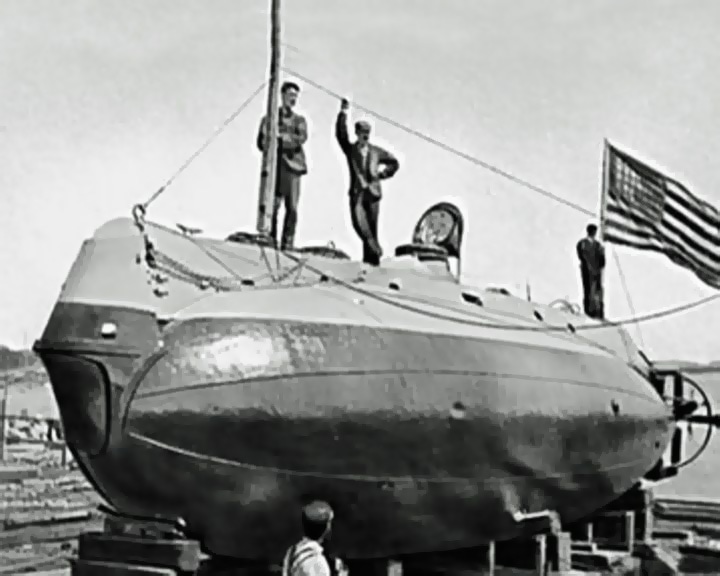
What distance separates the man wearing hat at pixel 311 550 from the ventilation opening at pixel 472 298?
574cm

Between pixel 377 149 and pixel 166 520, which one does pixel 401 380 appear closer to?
pixel 166 520

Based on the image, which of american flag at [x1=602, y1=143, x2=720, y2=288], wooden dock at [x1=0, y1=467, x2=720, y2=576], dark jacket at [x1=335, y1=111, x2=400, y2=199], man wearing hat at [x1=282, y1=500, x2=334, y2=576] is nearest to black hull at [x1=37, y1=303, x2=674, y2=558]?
wooden dock at [x1=0, y1=467, x2=720, y2=576]

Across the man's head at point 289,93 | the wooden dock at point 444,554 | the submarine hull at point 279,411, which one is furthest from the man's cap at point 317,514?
the man's head at point 289,93

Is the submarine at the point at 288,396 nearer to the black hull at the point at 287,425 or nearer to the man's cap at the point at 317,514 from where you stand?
the black hull at the point at 287,425

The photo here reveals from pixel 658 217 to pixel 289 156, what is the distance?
19.9 ft

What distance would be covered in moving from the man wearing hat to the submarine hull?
9.00 feet

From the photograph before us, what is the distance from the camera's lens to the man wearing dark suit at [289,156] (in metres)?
12.2

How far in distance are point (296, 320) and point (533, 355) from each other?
3.06m

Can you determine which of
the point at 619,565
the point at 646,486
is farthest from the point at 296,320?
the point at 646,486

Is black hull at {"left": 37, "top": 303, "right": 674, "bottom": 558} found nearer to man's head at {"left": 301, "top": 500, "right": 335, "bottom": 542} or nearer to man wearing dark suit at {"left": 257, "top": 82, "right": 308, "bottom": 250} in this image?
man's head at {"left": 301, "top": 500, "right": 335, "bottom": 542}

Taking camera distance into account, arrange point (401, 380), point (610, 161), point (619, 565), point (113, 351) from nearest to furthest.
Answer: point (113, 351) → point (401, 380) → point (619, 565) → point (610, 161)

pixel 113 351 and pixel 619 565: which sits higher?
pixel 113 351

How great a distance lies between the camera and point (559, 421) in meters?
11.2

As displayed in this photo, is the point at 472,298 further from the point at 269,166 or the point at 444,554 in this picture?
the point at 444,554
